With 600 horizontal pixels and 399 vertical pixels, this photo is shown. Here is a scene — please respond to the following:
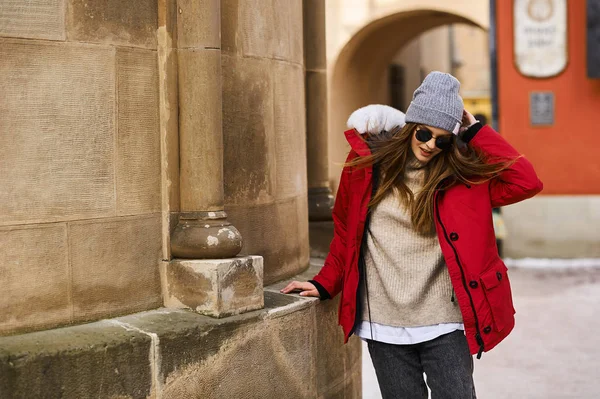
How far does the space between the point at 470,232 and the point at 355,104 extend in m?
12.0

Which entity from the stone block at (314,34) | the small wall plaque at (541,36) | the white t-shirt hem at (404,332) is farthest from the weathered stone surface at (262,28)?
the small wall plaque at (541,36)

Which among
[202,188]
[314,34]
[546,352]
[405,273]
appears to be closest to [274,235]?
[202,188]

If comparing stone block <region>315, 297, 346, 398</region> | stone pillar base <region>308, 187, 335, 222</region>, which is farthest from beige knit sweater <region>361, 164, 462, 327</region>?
stone pillar base <region>308, 187, 335, 222</region>

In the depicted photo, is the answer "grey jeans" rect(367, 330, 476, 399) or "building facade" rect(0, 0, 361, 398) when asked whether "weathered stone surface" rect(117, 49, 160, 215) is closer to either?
"building facade" rect(0, 0, 361, 398)

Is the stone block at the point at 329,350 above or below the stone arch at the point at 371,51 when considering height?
below

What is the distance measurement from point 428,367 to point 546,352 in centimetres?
338

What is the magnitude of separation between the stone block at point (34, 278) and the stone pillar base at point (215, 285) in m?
0.42

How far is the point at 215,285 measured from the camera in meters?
3.22

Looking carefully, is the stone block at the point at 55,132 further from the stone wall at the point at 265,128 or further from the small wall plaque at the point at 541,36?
the small wall plaque at the point at 541,36

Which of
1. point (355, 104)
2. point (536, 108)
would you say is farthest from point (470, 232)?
point (355, 104)

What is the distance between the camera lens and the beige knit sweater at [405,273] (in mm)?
2979

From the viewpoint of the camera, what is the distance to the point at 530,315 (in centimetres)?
742

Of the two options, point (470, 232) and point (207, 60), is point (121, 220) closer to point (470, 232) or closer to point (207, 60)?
point (207, 60)

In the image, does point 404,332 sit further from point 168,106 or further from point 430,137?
point 168,106
